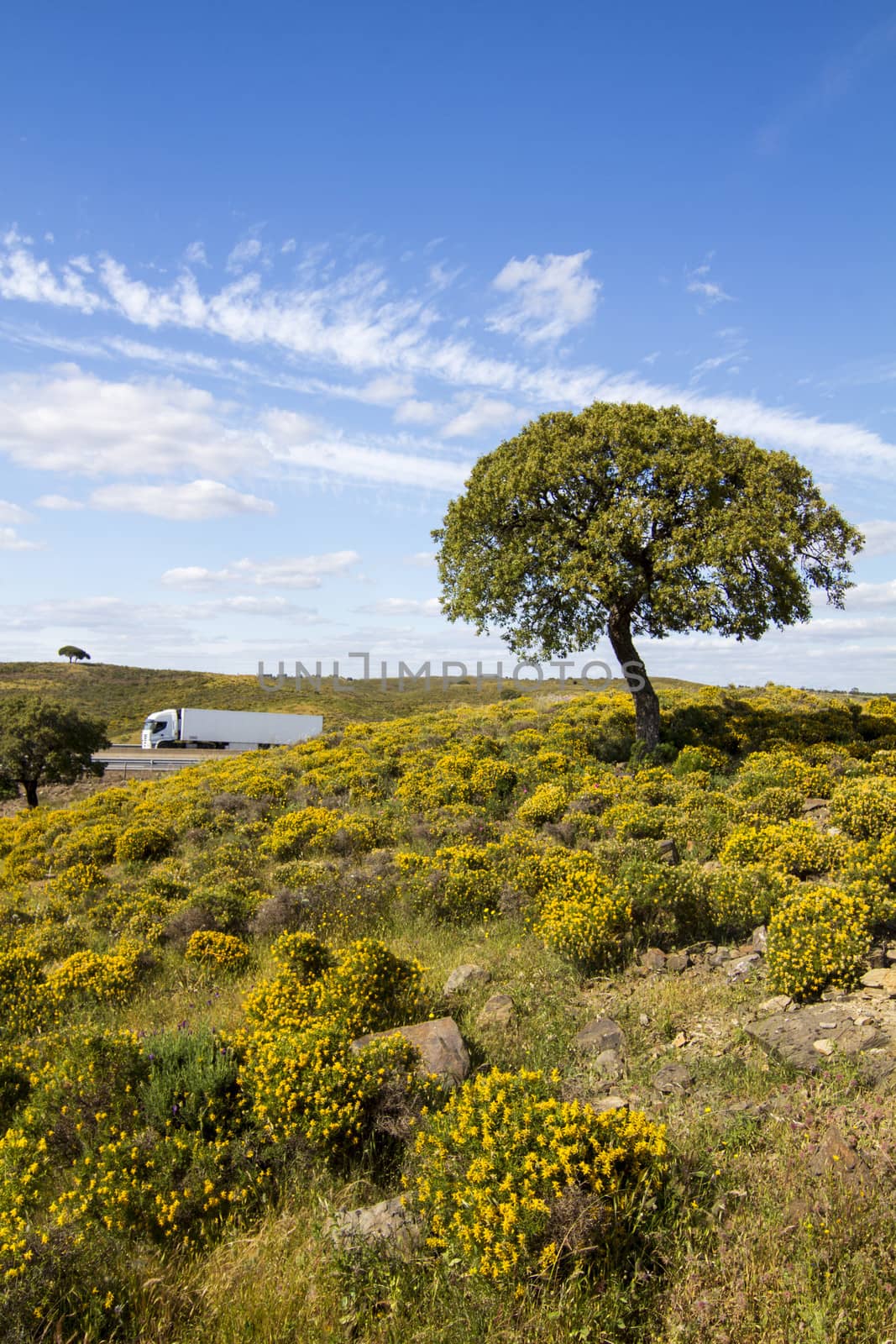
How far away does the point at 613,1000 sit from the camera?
7.47 metres

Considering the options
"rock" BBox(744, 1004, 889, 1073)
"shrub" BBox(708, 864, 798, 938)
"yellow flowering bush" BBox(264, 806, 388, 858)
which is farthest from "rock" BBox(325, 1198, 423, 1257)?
"yellow flowering bush" BBox(264, 806, 388, 858)

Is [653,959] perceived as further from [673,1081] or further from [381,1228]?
[381,1228]

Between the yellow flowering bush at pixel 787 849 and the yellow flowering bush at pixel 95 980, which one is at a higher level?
the yellow flowering bush at pixel 787 849

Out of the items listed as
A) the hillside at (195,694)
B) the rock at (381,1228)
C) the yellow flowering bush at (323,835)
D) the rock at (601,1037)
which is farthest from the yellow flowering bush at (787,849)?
the hillside at (195,694)

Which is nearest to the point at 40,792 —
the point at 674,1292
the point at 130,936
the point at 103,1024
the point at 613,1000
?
the point at 130,936

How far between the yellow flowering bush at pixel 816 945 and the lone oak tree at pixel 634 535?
10.3 m

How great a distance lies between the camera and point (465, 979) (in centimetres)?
824

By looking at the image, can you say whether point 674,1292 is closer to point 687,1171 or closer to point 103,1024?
point 687,1171

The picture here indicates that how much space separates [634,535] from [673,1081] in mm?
13839

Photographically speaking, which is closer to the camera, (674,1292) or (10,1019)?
(674,1292)

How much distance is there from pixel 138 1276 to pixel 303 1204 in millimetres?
1124

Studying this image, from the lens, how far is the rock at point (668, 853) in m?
10.3

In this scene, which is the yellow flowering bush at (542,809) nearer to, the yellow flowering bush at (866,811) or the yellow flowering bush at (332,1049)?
the yellow flowering bush at (866,811)

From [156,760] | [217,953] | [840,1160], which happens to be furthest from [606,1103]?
[156,760]
